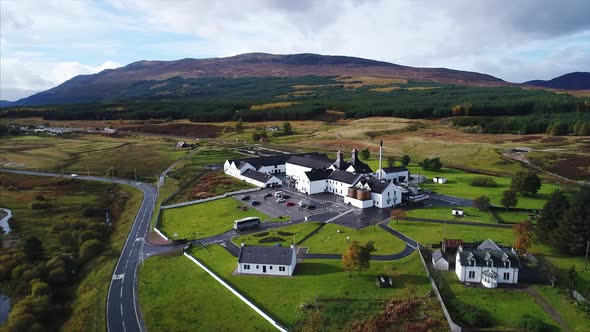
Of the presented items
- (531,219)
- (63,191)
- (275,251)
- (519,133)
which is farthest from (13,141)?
(519,133)

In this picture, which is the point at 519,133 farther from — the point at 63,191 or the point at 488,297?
the point at 63,191

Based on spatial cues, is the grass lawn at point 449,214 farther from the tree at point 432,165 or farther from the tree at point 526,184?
the tree at point 432,165

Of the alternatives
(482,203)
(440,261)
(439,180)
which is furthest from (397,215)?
(439,180)

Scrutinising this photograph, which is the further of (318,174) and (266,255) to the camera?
(318,174)

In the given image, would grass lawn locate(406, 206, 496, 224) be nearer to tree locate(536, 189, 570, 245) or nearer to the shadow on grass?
tree locate(536, 189, 570, 245)

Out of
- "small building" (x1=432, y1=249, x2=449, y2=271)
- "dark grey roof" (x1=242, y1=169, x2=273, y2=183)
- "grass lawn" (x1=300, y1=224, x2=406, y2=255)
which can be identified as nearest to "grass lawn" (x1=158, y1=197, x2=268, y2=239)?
"dark grey roof" (x1=242, y1=169, x2=273, y2=183)

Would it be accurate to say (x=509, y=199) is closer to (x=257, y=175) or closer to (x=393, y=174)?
(x=393, y=174)

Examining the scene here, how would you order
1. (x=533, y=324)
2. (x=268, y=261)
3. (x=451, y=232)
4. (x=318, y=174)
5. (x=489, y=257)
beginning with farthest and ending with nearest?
(x=318, y=174) < (x=451, y=232) < (x=268, y=261) < (x=489, y=257) < (x=533, y=324)
